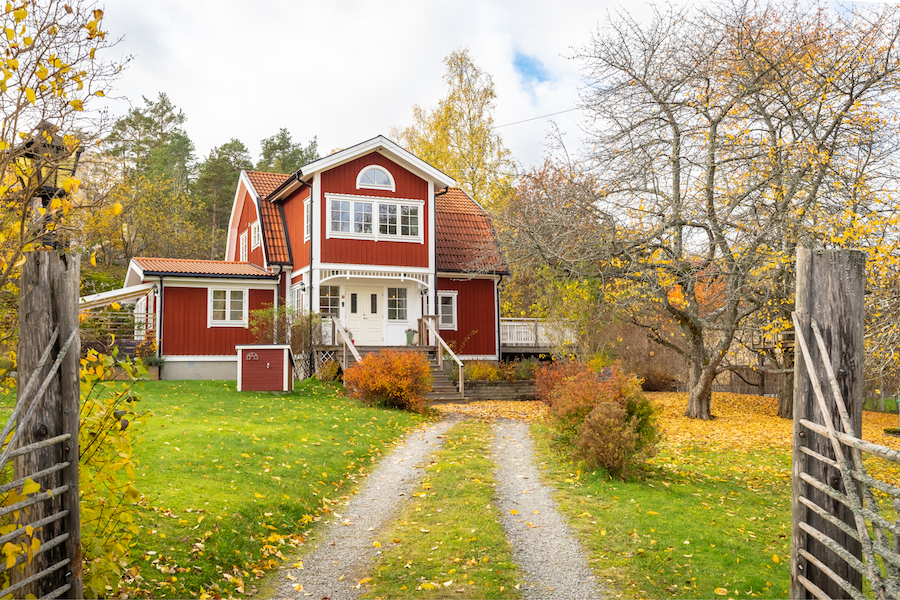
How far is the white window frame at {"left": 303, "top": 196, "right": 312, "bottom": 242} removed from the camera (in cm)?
2056

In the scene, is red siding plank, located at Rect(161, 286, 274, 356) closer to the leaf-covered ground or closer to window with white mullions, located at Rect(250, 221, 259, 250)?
window with white mullions, located at Rect(250, 221, 259, 250)

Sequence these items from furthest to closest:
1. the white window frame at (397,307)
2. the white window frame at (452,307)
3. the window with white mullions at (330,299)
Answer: the white window frame at (452,307) → the white window frame at (397,307) → the window with white mullions at (330,299)

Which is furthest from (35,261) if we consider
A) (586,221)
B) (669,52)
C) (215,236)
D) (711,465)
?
(215,236)

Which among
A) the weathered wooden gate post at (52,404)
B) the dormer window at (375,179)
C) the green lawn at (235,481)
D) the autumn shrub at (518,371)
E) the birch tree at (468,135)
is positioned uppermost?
the birch tree at (468,135)

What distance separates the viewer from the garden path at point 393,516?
5.54 meters

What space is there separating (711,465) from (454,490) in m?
4.73

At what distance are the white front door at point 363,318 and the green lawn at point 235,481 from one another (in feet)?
23.3

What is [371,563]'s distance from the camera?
606cm

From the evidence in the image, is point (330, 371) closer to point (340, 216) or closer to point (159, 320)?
point (340, 216)

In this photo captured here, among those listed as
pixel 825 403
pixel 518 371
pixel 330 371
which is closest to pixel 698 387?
pixel 518 371

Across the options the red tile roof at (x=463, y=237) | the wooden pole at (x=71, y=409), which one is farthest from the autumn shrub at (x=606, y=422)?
the red tile roof at (x=463, y=237)

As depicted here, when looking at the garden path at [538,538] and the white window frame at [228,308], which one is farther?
the white window frame at [228,308]

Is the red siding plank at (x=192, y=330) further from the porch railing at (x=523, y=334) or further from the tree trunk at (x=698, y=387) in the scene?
the tree trunk at (x=698, y=387)

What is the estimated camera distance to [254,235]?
24656 millimetres
